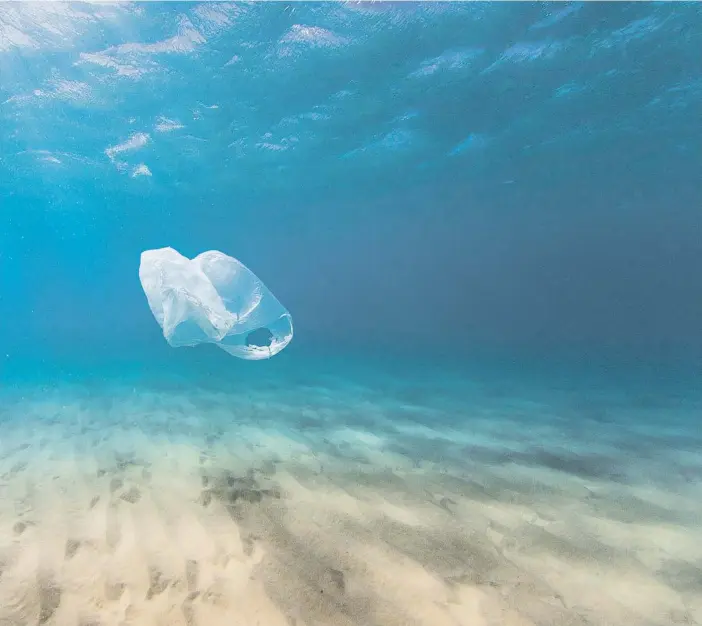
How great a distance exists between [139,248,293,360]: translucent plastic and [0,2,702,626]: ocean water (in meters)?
1.53

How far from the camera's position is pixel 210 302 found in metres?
4.68

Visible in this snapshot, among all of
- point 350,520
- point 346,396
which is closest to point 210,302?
point 350,520

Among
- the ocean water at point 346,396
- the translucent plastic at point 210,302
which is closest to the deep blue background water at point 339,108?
the ocean water at point 346,396

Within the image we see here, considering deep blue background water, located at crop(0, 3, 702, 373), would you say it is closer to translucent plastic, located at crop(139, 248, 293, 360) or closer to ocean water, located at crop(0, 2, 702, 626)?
ocean water, located at crop(0, 2, 702, 626)

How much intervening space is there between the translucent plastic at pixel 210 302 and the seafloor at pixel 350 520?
153 centimetres

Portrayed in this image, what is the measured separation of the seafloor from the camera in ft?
7.68

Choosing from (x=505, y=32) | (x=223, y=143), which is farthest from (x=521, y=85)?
(x=223, y=143)

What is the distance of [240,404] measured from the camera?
8539mm

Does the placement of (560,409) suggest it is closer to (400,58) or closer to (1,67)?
(400,58)

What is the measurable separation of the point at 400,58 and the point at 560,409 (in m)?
10.4

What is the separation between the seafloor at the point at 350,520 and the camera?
2342mm

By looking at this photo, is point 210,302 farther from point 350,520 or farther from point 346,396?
point 346,396

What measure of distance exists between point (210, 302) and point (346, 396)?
567 cm

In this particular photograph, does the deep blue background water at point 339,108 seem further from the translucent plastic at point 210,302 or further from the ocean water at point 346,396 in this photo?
the translucent plastic at point 210,302
